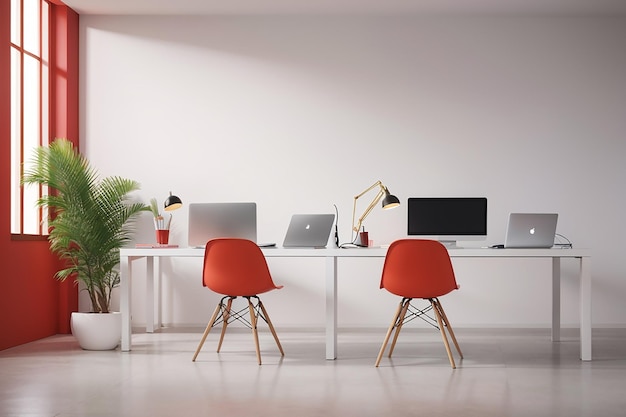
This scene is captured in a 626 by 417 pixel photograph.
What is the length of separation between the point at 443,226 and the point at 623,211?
6.14 ft

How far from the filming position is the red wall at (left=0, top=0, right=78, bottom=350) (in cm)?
619

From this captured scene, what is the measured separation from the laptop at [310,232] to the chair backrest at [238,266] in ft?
1.66

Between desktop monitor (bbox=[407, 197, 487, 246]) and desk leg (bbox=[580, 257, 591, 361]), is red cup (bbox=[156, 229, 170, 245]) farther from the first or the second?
desk leg (bbox=[580, 257, 591, 361])

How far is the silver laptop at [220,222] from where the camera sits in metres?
6.00

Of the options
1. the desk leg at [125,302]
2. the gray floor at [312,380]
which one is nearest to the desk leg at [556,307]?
the gray floor at [312,380]

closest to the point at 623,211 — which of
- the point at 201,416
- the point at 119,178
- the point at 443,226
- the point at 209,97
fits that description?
the point at 443,226

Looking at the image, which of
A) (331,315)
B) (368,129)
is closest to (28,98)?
(368,129)

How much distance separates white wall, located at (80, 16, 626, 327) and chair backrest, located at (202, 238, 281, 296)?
6.82 feet

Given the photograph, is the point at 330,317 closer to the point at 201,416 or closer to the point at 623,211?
the point at 201,416

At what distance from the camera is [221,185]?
766 cm

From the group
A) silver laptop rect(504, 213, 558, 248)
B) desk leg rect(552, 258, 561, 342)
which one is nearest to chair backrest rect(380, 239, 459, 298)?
silver laptop rect(504, 213, 558, 248)

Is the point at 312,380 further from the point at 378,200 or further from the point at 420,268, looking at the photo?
the point at 378,200

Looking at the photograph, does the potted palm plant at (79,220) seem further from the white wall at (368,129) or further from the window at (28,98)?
the white wall at (368,129)

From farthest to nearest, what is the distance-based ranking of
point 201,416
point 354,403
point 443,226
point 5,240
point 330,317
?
Result: point 443,226 < point 5,240 < point 330,317 < point 354,403 < point 201,416
